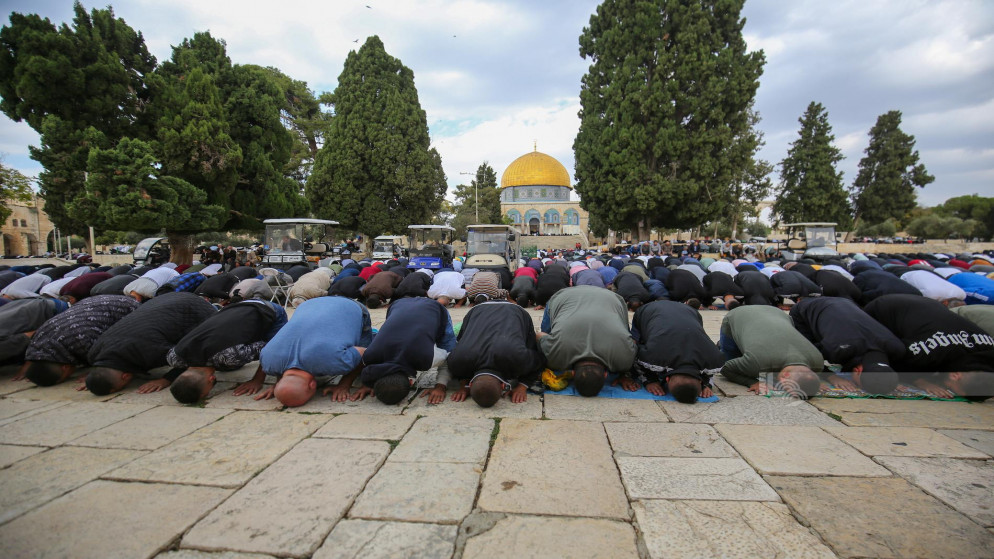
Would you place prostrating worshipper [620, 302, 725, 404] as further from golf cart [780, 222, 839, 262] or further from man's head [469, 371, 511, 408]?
golf cart [780, 222, 839, 262]

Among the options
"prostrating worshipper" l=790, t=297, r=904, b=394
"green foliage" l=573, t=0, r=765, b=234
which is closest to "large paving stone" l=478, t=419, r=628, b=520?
"prostrating worshipper" l=790, t=297, r=904, b=394

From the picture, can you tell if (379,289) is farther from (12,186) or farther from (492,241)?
(12,186)

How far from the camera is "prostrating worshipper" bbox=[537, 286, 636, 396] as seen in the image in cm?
391

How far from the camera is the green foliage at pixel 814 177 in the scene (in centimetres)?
3325

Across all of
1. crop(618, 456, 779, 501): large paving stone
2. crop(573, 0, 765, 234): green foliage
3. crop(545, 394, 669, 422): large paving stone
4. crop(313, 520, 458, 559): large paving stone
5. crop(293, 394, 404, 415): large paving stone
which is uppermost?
crop(573, 0, 765, 234): green foliage

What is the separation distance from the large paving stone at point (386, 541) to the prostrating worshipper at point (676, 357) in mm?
2506

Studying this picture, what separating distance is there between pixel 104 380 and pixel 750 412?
18.5ft

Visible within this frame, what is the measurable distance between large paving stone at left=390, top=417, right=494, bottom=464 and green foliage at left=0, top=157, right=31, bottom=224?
949 inches

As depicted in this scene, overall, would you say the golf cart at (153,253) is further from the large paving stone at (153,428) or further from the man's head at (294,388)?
the man's head at (294,388)

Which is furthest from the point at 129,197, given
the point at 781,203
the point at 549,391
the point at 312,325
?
the point at 781,203

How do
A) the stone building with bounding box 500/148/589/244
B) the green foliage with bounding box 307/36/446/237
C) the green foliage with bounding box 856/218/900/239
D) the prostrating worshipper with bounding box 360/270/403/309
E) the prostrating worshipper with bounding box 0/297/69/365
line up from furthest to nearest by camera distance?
the stone building with bounding box 500/148/589/244
the green foliage with bounding box 856/218/900/239
the green foliage with bounding box 307/36/446/237
the prostrating worshipper with bounding box 360/270/403/309
the prostrating worshipper with bounding box 0/297/69/365

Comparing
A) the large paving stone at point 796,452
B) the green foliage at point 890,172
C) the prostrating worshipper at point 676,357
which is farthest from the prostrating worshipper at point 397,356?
the green foliage at point 890,172

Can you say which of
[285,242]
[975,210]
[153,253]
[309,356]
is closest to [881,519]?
[309,356]

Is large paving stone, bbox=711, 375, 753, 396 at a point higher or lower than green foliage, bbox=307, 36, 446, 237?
lower
